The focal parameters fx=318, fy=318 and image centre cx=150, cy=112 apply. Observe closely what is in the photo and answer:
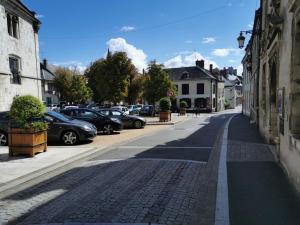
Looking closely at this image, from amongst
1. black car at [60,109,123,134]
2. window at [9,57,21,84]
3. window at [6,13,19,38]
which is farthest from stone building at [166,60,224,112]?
black car at [60,109,123,134]

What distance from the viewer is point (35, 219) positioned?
16.1 ft

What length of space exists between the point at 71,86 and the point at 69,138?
146 ft

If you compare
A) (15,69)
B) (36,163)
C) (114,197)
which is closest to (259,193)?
(114,197)

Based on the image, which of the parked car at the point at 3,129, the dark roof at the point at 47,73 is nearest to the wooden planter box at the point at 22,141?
the parked car at the point at 3,129

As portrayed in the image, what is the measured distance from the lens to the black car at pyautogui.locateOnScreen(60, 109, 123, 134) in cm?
1720

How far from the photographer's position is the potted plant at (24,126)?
9.83 meters

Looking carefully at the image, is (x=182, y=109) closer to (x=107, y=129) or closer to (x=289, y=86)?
(x=107, y=129)

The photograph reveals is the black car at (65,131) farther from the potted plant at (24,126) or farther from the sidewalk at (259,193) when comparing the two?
the sidewalk at (259,193)

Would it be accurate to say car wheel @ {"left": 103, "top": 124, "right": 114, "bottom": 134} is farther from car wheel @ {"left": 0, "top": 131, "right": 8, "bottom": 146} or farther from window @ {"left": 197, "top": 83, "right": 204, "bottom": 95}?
window @ {"left": 197, "top": 83, "right": 204, "bottom": 95}

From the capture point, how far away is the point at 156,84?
36.2m

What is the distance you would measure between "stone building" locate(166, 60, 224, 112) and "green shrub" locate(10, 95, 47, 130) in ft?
158

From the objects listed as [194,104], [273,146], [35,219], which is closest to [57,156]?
[35,219]

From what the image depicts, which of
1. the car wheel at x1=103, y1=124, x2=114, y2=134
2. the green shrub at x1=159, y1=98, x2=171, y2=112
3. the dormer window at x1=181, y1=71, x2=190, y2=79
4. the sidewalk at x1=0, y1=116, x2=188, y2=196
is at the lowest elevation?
the sidewalk at x1=0, y1=116, x2=188, y2=196

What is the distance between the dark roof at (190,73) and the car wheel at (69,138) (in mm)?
47305
